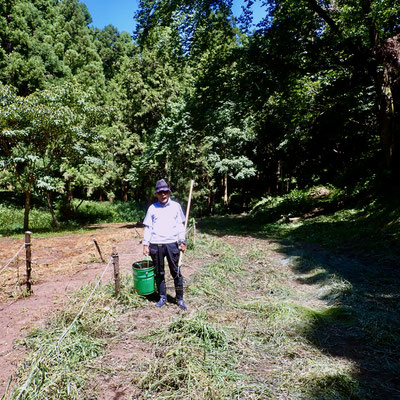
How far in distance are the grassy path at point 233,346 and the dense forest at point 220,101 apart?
804cm

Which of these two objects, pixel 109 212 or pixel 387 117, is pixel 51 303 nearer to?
pixel 387 117

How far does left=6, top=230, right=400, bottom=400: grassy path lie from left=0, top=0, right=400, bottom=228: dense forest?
8042mm

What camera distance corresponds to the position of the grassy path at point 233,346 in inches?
94.2

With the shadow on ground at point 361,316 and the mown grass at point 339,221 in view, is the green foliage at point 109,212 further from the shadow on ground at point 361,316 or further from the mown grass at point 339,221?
the shadow on ground at point 361,316

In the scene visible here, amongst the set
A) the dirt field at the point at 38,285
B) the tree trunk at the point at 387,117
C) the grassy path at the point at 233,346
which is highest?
the tree trunk at the point at 387,117

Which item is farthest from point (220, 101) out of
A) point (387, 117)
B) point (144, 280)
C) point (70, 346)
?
point (70, 346)

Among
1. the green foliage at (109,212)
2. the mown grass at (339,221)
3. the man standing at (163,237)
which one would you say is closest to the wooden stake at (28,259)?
the man standing at (163,237)

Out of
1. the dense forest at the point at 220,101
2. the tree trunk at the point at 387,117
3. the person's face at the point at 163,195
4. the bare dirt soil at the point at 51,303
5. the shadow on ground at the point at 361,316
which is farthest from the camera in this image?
the dense forest at the point at 220,101

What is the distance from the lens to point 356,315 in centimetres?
370

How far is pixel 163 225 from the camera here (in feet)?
13.3

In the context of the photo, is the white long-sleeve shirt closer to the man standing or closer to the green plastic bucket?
the man standing

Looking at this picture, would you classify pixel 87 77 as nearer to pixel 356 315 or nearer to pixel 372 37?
pixel 372 37

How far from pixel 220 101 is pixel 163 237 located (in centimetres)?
897

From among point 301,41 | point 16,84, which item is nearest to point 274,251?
point 301,41
